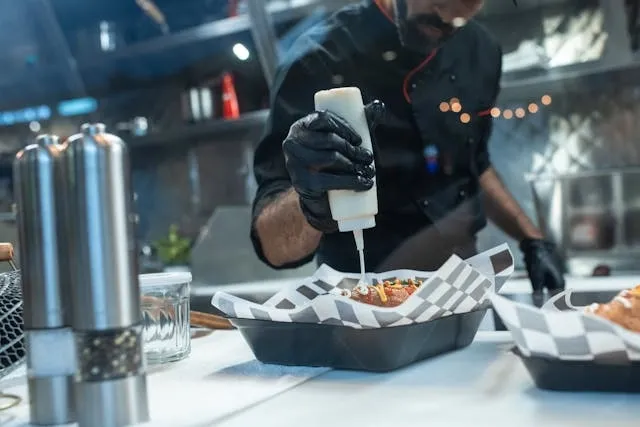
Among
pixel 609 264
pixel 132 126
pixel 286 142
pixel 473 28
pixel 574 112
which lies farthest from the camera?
pixel 132 126

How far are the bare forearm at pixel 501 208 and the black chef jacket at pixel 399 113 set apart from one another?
5 centimetres

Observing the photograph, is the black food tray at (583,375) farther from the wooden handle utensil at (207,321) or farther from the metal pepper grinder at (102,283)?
the wooden handle utensil at (207,321)

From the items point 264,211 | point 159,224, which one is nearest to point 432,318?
point 264,211

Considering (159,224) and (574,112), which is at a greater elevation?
(574,112)

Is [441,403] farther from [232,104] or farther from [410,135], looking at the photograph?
[232,104]

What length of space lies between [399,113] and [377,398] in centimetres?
112

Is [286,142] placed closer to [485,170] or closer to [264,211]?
[264,211]

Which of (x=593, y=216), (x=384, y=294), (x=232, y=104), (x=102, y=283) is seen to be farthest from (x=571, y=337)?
(x=232, y=104)

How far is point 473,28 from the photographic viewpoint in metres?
2.00

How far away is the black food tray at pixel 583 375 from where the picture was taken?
72 cm

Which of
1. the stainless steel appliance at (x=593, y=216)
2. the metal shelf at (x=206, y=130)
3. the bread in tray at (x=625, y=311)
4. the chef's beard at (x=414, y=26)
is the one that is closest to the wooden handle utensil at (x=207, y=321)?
the bread in tray at (x=625, y=311)

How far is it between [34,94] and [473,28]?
2.86 m

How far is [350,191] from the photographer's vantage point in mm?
1032

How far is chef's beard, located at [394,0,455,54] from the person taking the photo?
5.85ft
